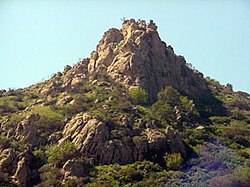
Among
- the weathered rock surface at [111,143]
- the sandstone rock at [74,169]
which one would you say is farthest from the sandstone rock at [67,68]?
the sandstone rock at [74,169]

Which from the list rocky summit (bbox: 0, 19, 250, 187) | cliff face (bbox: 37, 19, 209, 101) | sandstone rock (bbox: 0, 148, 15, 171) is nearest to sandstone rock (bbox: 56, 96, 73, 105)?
rocky summit (bbox: 0, 19, 250, 187)

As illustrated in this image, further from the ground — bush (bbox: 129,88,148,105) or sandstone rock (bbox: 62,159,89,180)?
bush (bbox: 129,88,148,105)

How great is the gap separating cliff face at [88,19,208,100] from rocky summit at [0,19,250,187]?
0.24m

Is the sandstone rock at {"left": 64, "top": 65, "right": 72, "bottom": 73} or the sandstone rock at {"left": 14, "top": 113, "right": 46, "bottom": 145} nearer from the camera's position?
the sandstone rock at {"left": 14, "top": 113, "right": 46, "bottom": 145}

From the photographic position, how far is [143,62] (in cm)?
9119

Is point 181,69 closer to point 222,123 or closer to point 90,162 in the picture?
point 222,123

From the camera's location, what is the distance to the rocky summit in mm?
58531

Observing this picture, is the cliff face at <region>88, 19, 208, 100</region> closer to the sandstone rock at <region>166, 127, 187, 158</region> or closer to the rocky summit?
the rocky summit

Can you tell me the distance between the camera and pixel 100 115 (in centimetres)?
7019

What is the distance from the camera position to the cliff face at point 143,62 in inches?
3536

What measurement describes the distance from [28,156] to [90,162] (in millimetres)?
8305

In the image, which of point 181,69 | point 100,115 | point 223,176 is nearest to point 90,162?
point 100,115

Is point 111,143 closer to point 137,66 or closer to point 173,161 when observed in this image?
point 173,161


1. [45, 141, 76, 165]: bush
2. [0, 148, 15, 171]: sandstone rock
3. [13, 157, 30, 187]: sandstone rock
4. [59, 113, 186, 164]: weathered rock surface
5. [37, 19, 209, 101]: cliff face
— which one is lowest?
[13, 157, 30, 187]: sandstone rock
